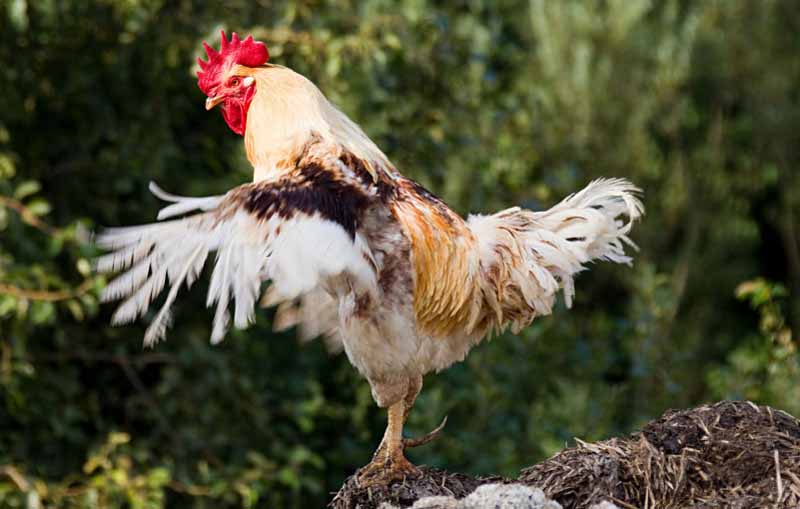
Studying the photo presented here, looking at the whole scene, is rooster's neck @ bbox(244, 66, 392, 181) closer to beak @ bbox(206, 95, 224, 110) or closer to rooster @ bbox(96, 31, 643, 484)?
rooster @ bbox(96, 31, 643, 484)

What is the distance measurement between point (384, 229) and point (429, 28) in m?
3.63

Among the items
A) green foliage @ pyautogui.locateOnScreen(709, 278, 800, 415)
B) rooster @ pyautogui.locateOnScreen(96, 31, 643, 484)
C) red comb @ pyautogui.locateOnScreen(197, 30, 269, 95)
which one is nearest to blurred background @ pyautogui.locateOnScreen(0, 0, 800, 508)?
green foliage @ pyautogui.locateOnScreen(709, 278, 800, 415)

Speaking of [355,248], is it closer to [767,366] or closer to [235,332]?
[235,332]

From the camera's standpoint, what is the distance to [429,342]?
4281mm

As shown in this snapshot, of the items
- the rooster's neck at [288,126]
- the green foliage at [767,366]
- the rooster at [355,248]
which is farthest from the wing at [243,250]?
the green foliage at [767,366]

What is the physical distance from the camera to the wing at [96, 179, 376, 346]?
3.67 m

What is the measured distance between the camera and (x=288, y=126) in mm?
4266

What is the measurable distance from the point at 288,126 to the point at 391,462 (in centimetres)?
112

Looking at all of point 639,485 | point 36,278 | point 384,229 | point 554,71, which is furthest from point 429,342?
point 554,71

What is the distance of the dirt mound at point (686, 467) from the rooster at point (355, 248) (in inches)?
20.8

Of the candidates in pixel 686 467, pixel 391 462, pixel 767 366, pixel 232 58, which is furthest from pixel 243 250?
pixel 767 366

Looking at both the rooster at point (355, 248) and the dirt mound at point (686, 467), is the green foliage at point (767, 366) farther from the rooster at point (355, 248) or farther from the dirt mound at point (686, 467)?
the dirt mound at point (686, 467)

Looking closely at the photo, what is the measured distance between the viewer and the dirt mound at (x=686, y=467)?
362 centimetres

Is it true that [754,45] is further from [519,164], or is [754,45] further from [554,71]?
[519,164]
